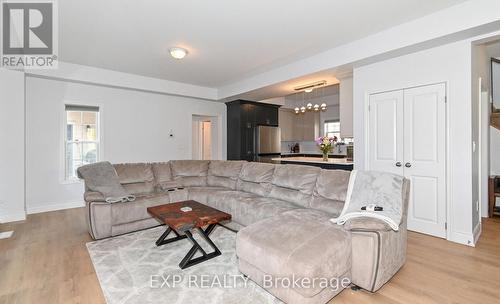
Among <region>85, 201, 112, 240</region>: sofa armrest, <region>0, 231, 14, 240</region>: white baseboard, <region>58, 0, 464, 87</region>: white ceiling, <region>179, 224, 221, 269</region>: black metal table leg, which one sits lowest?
<region>0, 231, 14, 240</region>: white baseboard

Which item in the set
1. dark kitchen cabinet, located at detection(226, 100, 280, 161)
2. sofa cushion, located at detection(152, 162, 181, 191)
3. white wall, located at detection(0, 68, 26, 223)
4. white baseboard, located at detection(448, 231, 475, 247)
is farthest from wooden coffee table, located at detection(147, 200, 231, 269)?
dark kitchen cabinet, located at detection(226, 100, 280, 161)

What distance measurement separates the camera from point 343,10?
2764 mm

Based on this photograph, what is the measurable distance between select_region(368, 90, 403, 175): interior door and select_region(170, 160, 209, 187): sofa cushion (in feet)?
9.54

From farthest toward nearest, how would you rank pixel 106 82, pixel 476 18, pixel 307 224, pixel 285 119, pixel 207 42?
pixel 285 119, pixel 106 82, pixel 207 42, pixel 476 18, pixel 307 224

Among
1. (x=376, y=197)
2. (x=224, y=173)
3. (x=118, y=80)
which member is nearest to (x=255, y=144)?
(x=224, y=173)

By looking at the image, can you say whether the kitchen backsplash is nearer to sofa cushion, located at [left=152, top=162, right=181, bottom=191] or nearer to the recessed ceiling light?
sofa cushion, located at [left=152, top=162, right=181, bottom=191]

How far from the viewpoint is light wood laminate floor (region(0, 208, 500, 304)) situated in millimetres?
1941

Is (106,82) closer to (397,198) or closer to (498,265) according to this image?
(397,198)

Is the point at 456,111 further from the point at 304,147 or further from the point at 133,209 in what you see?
the point at 304,147

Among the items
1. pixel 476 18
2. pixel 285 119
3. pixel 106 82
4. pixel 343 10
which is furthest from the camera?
pixel 285 119

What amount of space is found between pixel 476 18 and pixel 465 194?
1975 mm

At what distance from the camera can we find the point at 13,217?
394cm

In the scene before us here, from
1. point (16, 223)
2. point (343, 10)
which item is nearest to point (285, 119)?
point (343, 10)

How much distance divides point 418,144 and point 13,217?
20.6ft
